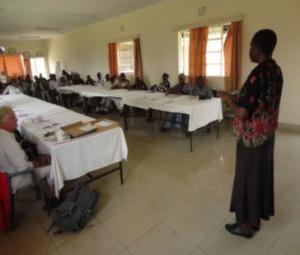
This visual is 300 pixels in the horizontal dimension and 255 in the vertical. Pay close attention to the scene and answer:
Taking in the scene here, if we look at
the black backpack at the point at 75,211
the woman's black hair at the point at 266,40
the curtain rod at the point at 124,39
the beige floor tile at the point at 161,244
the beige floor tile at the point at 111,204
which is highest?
the curtain rod at the point at 124,39

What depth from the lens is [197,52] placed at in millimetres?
5004

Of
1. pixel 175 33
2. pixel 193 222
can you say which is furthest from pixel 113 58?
pixel 193 222

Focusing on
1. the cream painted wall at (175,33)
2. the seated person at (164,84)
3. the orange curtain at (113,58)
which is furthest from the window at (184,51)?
the orange curtain at (113,58)

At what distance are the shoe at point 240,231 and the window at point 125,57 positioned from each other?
19.9ft

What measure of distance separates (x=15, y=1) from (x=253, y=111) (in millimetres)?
5518

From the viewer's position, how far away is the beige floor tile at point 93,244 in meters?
1.70

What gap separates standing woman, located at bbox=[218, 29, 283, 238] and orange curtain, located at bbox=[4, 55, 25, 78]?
1236cm

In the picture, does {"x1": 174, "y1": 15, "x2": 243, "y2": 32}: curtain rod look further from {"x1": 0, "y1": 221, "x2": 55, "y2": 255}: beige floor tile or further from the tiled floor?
{"x1": 0, "y1": 221, "x2": 55, "y2": 255}: beige floor tile

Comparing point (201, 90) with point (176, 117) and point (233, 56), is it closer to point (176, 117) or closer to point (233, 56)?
point (176, 117)

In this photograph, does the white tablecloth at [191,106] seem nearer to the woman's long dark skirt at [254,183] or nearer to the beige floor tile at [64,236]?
the woman's long dark skirt at [254,183]

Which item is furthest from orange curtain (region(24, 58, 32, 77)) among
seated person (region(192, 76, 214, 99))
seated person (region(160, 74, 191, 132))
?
seated person (region(192, 76, 214, 99))

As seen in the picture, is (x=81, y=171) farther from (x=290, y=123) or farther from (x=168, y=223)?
(x=290, y=123)

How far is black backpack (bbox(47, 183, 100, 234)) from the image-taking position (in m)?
1.87

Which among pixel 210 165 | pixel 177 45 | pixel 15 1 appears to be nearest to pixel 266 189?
pixel 210 165
